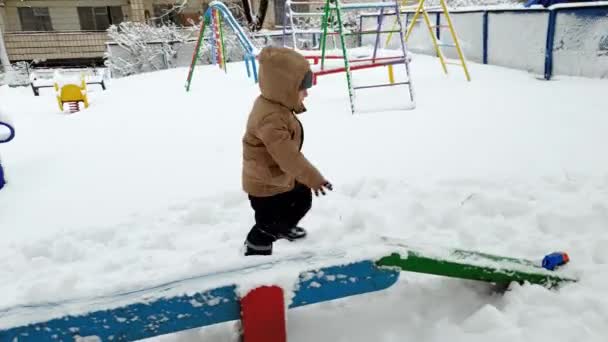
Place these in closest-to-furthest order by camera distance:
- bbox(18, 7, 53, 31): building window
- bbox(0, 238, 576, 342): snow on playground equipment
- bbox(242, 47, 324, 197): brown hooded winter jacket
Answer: bbox(0, 238, 576, 342): snow on playground equipment < bbox(242, 47, 324, 197): brown hooded winter jacket < bbox(18, 7, 53, 31): building window

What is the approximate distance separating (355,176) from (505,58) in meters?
5.83

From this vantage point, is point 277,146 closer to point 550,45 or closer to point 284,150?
point 284,150

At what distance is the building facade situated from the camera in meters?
19.2

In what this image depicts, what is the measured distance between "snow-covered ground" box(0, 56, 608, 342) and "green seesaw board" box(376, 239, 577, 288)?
5 cm

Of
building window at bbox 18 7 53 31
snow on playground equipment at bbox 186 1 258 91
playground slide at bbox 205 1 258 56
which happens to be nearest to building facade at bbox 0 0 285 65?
building window at bbox 18 7 53 31

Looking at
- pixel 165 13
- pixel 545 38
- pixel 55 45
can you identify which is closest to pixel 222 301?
pixel 545 38

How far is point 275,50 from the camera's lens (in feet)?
6.16

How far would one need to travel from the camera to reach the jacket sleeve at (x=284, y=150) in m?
1.89

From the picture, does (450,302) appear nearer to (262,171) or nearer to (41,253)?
(262,171)

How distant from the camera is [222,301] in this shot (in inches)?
58.9

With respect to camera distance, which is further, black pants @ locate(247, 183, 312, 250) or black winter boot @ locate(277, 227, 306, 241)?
black winter boot @ locate(277, 227, 306, 241)

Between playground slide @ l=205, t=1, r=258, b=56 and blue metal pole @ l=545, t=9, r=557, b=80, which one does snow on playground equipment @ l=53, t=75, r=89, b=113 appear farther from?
blue metal pole @ l=545, t=9, r=557, b=80

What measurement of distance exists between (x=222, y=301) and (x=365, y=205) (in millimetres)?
1553

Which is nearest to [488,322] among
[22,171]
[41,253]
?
[41,253]
